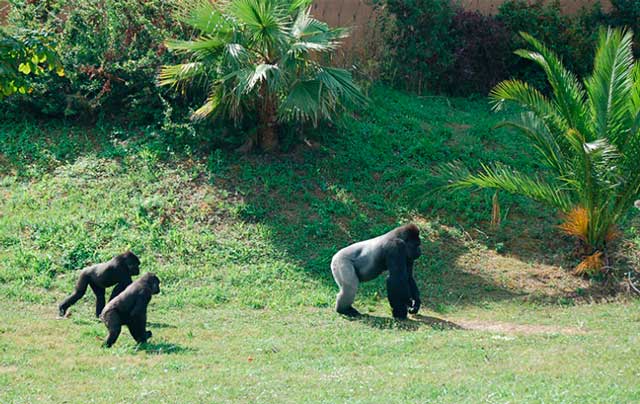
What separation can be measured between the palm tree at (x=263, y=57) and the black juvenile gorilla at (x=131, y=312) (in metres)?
6.02

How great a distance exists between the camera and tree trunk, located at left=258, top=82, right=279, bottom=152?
725 inches

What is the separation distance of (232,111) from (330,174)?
97.2 inches

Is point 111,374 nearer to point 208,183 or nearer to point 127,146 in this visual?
point 208,183

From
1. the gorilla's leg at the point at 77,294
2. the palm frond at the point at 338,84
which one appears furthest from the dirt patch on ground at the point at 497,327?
the palm frond at the point at 338,84

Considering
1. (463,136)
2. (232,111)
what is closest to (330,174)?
(232,111)

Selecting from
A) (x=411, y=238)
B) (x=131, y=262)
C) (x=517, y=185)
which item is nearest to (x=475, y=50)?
(x=517, y=185)

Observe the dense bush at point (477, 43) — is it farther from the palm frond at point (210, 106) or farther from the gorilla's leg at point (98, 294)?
the gorilla's leg at point (98, 294)

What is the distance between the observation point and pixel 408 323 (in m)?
13.3

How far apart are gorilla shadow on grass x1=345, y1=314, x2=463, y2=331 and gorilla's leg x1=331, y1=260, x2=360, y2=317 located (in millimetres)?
214

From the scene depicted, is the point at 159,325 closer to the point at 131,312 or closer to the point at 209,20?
the point at 131,312

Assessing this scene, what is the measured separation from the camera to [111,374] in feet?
33.5

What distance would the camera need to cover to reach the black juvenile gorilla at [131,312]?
448 inches

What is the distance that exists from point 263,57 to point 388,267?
5.94 metres

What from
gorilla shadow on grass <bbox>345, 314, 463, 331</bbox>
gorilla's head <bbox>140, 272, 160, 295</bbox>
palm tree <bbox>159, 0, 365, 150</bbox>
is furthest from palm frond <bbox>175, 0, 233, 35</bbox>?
gorilla's head <bbox>140, 272, 160, 295</bbox>
